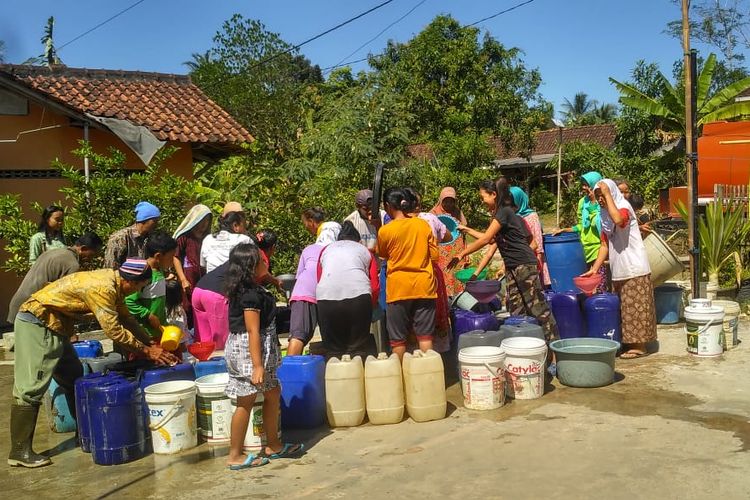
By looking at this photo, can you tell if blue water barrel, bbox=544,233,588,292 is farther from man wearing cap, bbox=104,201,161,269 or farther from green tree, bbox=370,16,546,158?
green tree, bbox=370,16,546,158

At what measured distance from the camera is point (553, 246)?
8.70m

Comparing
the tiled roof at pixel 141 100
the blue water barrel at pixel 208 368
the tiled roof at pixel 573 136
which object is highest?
the tiled roof at pixel 573 136

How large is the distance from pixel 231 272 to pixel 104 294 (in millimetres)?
1018

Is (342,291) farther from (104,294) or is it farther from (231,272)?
(104,294)

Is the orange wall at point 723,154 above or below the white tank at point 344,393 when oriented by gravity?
above

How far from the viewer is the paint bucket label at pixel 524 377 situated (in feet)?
20.1

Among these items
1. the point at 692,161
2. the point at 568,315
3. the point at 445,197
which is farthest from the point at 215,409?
the point at 692,161

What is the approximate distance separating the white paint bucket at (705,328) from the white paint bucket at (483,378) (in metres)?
2.45

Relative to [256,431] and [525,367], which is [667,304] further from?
[256,431]

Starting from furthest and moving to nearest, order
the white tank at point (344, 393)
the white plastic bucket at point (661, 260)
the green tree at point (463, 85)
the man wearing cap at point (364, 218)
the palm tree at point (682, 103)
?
the green tree at point (463, 85) → the palm tree at point (682, 103) → the white plastic bucket at point (661, 260) → the man wearing cap at point (364, 218) → the white tank at point (344, 393)

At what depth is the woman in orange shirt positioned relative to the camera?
6.25 meters

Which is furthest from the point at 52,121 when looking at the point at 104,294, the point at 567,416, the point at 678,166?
the point at 678,166

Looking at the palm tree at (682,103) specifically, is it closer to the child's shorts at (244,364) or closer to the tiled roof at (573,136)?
the tiled roof at (573,136)

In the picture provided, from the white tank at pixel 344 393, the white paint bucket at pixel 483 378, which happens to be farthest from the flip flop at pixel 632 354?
the white tank at pixel 344 393
